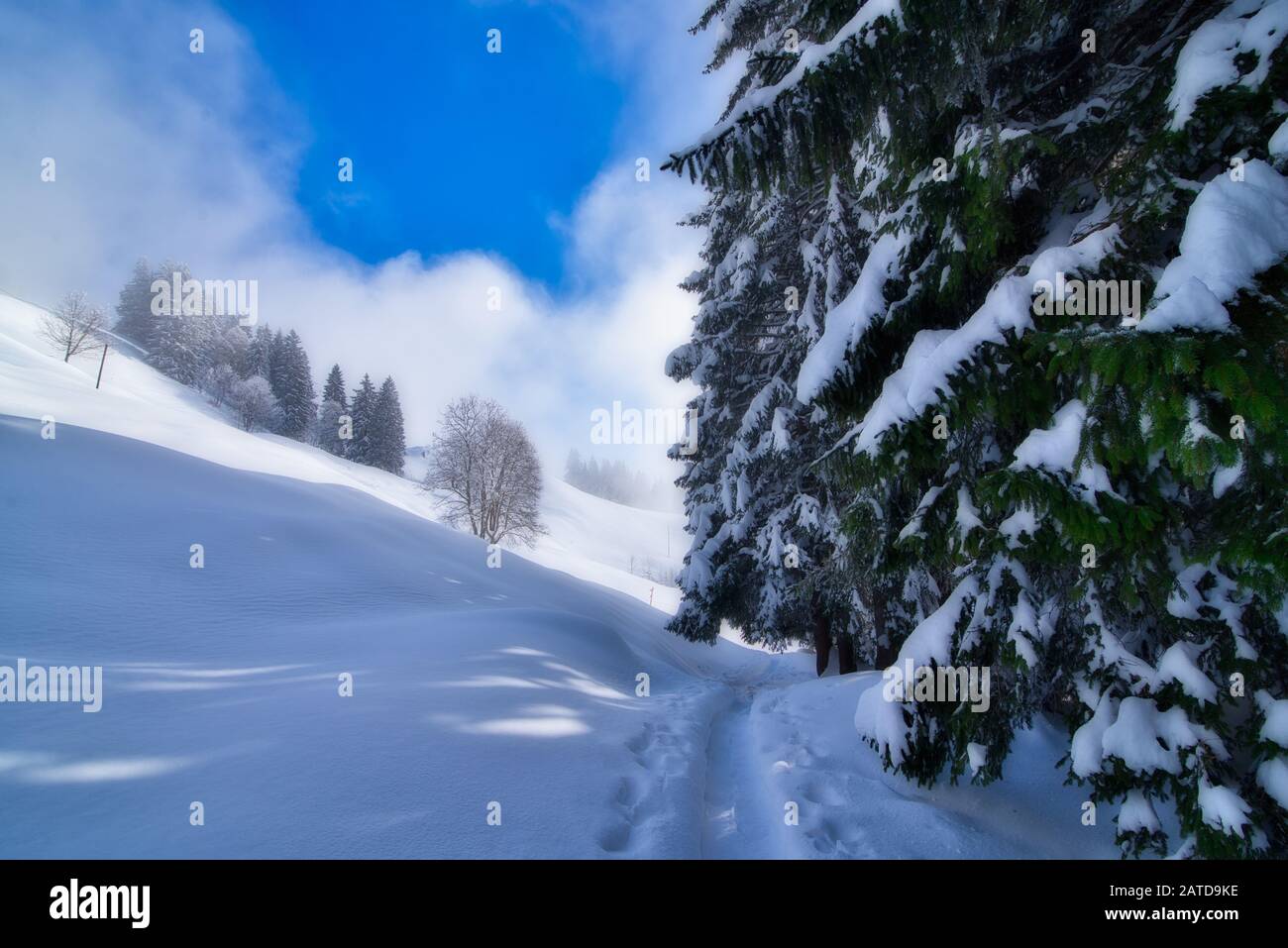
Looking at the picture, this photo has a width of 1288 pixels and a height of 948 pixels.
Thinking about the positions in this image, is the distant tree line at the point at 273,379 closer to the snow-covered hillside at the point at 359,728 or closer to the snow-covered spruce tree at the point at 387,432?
the snow-covered spruce tree at the point at 387,432

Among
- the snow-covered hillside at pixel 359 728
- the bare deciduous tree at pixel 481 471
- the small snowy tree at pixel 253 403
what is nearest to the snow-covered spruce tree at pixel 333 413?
the small snowy tree at pixel 253 403

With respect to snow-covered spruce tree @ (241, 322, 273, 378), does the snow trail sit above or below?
below

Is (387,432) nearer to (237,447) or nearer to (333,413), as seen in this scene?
(333,413)

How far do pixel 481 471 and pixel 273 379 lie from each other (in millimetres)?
42758

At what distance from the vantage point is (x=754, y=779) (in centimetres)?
500

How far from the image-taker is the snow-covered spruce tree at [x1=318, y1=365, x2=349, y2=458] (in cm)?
5381

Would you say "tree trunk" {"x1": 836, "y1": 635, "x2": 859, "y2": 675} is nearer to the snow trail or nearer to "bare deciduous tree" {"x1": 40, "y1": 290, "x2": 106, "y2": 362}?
the snow trail

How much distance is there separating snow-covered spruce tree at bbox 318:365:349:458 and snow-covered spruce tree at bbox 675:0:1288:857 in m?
59.7

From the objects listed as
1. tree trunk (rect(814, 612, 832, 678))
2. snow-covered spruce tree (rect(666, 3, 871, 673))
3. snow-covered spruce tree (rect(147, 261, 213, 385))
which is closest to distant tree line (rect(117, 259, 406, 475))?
snow-covered spruce tree (rect(147, 261, 213, 385))

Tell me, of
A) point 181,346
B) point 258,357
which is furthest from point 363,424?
point 181,346

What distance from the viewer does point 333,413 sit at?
5569 centimetres

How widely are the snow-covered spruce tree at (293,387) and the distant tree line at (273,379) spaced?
0.09 m
